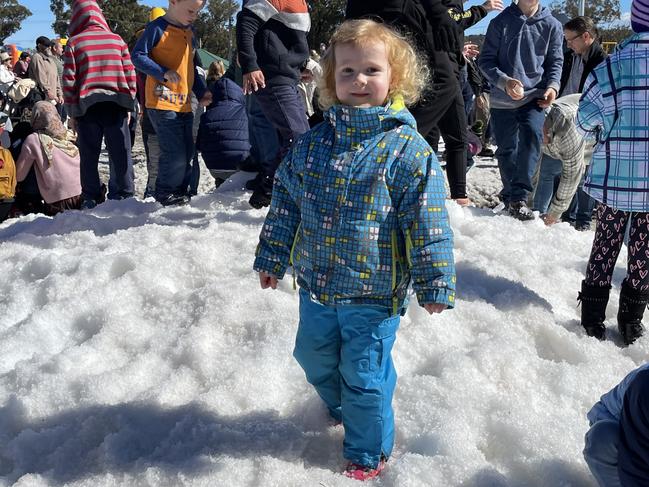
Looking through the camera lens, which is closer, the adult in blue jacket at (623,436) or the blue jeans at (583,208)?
the adult in blue jacket at (623,436)

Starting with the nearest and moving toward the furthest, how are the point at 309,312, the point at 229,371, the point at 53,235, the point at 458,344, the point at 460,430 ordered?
the point at 309,312, the point at 460,430, the point at 229,371, the point at 458,344, the point at 53,235

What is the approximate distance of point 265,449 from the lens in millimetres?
2480

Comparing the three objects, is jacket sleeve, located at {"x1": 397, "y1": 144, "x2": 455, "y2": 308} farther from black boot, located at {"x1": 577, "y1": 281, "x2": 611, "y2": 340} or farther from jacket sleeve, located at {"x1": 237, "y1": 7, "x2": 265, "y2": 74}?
jacket sleeve, located at {"x1": 237, "y1": 7, "x2": 265, "y2": 74}

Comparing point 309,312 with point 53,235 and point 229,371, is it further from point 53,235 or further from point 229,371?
point 53,235

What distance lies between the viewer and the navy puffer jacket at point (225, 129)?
6.26 metres

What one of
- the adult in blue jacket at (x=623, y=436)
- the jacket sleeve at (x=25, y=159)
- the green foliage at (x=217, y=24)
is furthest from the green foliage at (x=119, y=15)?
the adult in blue jacket at (x=623, y=436)

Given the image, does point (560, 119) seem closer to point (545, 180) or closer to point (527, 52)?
point (527, 52)

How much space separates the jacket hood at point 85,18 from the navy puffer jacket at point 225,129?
1272mm

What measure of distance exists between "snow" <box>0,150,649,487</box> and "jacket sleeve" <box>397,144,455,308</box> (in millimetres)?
688

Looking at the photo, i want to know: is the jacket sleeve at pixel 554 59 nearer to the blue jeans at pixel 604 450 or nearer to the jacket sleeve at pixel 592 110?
the jacket sleeve at pixel 592 110

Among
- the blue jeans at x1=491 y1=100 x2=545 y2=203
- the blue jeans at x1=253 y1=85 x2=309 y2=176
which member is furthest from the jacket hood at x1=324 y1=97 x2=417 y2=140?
the blue jeans at x1=491 y1=100 x2=545 y2=203

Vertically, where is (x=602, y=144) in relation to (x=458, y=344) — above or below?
above

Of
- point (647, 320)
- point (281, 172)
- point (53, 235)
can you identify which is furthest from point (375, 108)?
point (53, 235)

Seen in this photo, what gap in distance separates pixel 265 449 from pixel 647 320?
2.44 m
